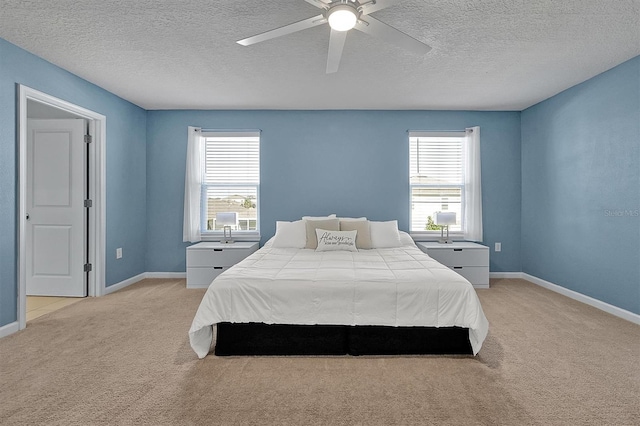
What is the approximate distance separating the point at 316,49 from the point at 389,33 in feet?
3.40

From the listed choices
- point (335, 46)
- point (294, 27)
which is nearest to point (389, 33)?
point (335, 46)

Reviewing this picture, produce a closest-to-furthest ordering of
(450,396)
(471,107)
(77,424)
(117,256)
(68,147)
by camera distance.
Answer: (77,424) → (450,396) → (68,147) → (117,256) → (471,107)

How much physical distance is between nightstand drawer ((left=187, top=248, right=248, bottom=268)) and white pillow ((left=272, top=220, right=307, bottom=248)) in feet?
2.34

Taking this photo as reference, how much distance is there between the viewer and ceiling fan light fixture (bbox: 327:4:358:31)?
6.43 ft

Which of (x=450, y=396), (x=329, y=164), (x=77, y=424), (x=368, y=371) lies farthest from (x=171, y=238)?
(x=450, y=396)

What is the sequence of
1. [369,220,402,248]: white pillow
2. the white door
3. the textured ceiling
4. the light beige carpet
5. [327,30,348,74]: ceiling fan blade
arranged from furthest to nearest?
1. [369,220,402,248]: white pillow
2. the white door
3. the textured ceiling
4. [327,30,348,74]: ceiling fan blade
5. the light beige carpet

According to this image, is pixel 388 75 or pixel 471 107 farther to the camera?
pixel 471 107

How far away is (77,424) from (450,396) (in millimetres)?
2044

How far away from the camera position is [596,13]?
2.43 metres

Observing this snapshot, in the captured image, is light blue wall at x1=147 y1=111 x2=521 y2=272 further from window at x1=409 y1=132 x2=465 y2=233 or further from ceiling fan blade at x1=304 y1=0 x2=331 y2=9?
ceiling fan blade at x1=304 y1=0 x2=331 y2=9

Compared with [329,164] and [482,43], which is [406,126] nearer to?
[329,164]

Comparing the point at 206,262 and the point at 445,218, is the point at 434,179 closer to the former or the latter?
the point at 445,218

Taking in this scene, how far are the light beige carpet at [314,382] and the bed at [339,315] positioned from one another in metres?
0.11

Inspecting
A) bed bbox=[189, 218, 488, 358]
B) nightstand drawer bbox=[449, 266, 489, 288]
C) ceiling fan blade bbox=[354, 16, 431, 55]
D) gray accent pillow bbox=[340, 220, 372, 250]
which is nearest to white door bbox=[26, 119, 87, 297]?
bed bbox=[189, 218, 488, 358]
